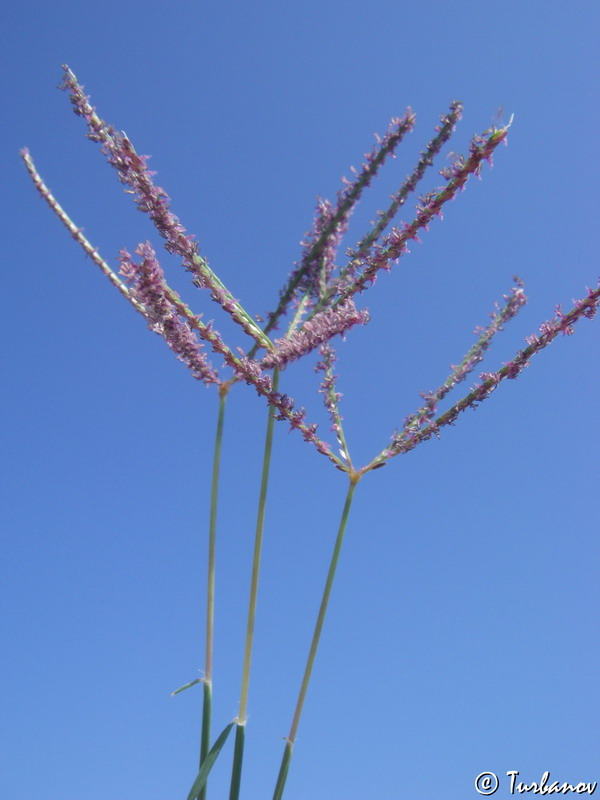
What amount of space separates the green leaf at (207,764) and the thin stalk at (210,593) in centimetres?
5

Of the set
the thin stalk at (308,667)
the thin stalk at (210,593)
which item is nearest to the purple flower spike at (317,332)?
the thin stalk at (210,593)

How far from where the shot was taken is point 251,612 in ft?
7.42

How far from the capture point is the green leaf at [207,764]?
2.08 metres

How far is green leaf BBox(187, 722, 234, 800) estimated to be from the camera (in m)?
2.08

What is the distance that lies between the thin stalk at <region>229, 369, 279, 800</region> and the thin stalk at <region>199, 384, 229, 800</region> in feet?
0.40

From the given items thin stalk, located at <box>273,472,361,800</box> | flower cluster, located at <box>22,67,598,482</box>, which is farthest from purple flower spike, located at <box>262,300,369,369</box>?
thin stalk, located at <box>273,472,361,800</box>

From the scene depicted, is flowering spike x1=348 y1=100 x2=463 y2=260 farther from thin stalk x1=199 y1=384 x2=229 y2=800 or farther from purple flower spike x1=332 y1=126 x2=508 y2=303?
thin stalk x1=199 y1=384 x2=229 y2=800

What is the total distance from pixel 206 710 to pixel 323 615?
58 cm

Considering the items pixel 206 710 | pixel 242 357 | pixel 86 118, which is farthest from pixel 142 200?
pixel 206 710

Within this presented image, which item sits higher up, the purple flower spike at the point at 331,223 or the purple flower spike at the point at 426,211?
the purple flower spike at the point at 331,223

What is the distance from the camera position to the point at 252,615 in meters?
2.26

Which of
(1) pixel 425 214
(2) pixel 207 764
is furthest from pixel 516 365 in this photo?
(2) pixel 207 764

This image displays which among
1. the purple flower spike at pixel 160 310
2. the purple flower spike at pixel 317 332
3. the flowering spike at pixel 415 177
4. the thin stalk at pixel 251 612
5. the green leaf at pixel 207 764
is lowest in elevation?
the green leaf at pixel 207 764

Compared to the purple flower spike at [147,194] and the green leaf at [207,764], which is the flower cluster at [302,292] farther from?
the green leaf at [207,764]
